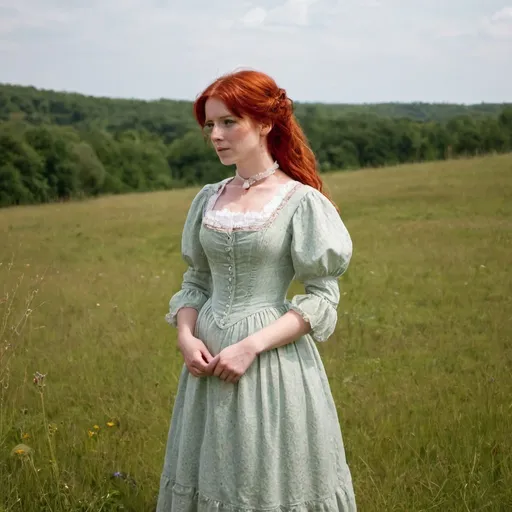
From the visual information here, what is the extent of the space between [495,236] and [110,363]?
466 cm

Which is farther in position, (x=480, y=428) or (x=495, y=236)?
(x=495, y=236)

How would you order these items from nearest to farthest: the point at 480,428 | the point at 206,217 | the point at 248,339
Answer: the point at 248,339
the point at 206,217
the point at 480,428

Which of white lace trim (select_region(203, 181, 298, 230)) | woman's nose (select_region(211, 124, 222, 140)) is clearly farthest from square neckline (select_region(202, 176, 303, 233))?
woman's nose (select_region(211, 124, 222, 140))

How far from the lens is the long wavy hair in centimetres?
191

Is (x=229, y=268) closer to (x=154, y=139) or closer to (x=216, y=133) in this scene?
(x=216, y=133)

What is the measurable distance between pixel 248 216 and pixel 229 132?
25 centimetres

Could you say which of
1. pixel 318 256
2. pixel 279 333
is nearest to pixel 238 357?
pixel 279 333

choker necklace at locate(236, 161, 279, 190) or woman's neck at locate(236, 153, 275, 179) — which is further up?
woman's neck at locate(236, 153, 275, 179)

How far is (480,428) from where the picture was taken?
3.22m

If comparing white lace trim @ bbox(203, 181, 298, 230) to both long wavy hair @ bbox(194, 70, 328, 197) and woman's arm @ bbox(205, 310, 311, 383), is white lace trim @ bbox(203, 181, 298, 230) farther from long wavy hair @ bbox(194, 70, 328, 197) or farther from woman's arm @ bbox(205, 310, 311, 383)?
woman's arm @ bbox(205, 310, 311, 383)

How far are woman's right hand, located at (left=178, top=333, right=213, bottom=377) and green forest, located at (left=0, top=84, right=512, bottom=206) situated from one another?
19.8ft

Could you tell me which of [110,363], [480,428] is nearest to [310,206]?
[480,428]

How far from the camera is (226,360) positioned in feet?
6.18

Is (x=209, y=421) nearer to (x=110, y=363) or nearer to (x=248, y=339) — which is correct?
(x=248, y=339)
